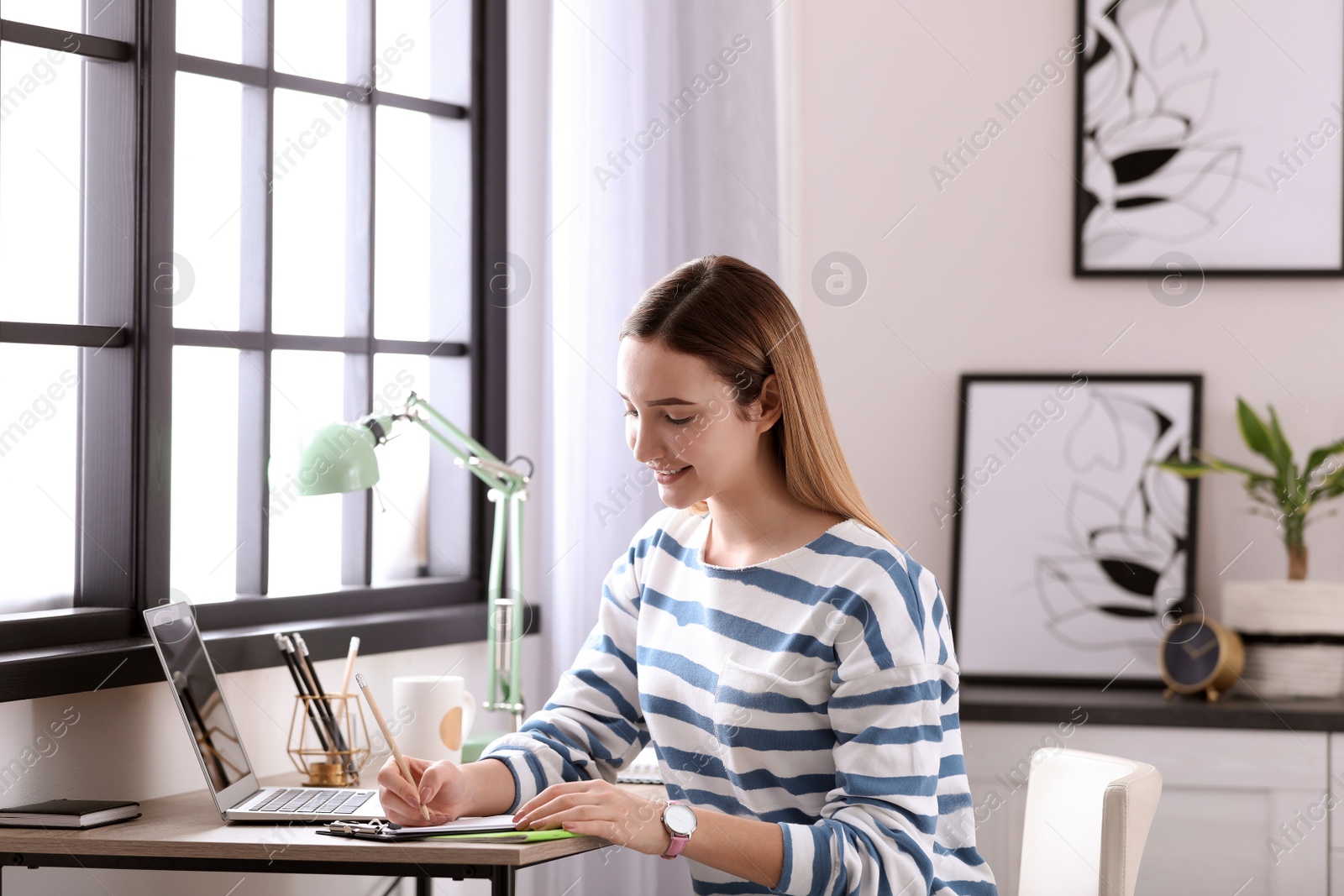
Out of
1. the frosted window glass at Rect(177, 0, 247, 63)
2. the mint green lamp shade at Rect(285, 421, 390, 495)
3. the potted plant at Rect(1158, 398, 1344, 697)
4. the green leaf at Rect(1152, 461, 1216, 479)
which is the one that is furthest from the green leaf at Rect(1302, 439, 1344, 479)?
the frosted window glass at Rect(177, 0, 247, 63)

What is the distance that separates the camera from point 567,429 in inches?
97.0

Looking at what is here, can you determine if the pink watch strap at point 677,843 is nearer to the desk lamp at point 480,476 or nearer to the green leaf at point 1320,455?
the desk lamp at point 480,476

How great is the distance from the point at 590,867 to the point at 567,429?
31.4 inches

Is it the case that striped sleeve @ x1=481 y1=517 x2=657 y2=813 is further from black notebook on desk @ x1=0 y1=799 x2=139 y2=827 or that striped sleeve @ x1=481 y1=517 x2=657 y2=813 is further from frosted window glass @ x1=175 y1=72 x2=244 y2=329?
frosted window glass @ x1=175 y1=72 x2=244 y2=329

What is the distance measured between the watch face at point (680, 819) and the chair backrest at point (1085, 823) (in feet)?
1.83

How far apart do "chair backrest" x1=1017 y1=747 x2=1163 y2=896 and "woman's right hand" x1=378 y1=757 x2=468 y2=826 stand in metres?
0.76

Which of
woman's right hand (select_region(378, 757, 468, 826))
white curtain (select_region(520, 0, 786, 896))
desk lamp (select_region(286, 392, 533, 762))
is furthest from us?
white curtain (select_region(520, 0, 786, 896))

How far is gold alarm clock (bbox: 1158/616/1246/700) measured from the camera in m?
2.45

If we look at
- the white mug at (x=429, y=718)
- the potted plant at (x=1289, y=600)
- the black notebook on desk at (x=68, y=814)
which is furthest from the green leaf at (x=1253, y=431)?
the black notebook on desk at (x=68, y=814)

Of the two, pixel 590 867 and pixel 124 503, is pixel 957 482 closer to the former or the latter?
pixel 590 867

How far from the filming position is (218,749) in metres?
1.65

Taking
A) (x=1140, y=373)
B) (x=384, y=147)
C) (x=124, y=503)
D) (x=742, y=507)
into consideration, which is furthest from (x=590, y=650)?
(x=1140, y=373)

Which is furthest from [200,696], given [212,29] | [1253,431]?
[1253,431]

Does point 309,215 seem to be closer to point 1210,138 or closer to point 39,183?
point 39,183
